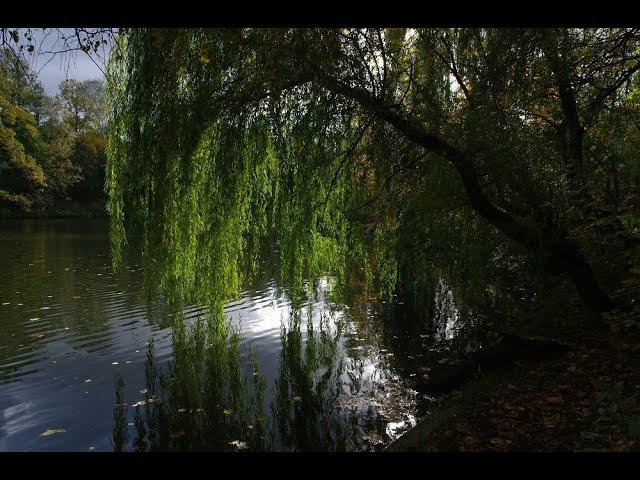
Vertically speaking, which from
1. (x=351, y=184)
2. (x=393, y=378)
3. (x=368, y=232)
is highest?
(x=351, y=184)

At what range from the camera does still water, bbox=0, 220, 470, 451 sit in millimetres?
4863

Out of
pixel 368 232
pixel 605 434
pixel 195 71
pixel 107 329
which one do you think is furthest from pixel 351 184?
pixel 107 329

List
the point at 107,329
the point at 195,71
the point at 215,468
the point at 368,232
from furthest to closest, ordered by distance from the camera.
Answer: the point at 107,329 < the point at 368,232 < the point at 195,71 < the point at 215,468

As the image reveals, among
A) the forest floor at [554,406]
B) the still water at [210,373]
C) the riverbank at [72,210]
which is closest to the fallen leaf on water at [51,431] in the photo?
the still water at [210,373]

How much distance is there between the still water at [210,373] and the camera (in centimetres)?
486

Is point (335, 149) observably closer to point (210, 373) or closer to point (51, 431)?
point (210, 373)

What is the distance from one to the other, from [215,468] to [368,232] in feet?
14.9

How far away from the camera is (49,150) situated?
34.3 metres

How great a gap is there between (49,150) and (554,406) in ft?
130

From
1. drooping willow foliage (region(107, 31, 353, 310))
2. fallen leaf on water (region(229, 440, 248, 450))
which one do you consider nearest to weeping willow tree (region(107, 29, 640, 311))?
drooping willow foliage (region(107, 31, 353, 310))

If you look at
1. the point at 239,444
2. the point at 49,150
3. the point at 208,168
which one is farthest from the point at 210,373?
the point at 49,150

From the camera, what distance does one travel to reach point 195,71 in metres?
4.12

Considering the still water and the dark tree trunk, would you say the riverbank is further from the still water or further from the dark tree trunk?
the dark tree trunk
